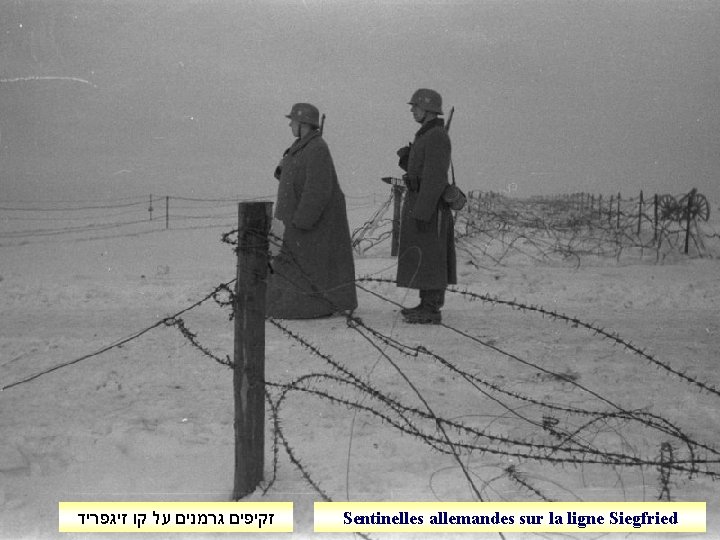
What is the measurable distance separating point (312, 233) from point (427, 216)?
3.43 feet

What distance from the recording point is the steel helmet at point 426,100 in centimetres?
646

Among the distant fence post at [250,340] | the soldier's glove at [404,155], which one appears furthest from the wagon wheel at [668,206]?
the distant fence post at [250,340]

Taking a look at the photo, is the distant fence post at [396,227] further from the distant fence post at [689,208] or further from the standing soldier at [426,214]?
the distant fence post at [689,208]

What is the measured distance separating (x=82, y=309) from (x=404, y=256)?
3.10 m

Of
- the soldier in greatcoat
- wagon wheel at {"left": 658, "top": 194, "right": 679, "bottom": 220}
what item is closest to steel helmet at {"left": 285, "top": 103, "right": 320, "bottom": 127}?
the soldier in greatcoat

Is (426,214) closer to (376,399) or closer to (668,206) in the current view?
(376,399)

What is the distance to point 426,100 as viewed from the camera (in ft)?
21.2

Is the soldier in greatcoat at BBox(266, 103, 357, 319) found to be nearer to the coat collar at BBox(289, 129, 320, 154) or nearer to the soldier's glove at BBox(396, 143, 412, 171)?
the coat collar at BBox(289, 129, 320, 154)

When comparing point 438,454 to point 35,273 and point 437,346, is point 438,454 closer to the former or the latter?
point 437,346

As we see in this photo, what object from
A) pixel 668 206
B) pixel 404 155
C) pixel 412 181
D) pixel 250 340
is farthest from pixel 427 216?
pixel 668 206

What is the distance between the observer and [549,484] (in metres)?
3.45

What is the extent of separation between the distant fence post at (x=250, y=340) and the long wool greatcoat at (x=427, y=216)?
3350mm

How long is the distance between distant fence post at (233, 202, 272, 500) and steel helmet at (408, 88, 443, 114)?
364cm

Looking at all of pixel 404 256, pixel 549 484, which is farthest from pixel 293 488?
pixel 404 256
